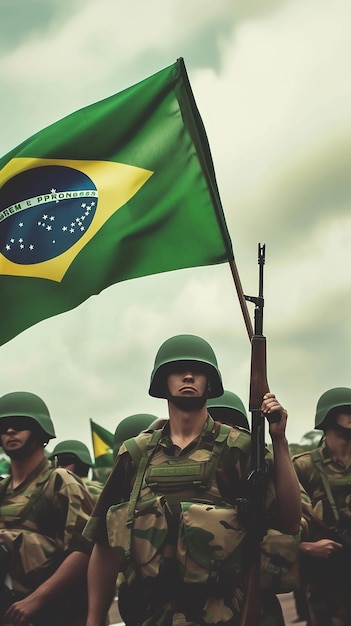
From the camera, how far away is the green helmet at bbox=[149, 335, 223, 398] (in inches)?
211

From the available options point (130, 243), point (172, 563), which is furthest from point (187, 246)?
point (172, 563)

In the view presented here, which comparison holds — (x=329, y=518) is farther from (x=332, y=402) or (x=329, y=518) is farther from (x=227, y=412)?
(x=227, y=412)

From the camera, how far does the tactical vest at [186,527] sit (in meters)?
4.84

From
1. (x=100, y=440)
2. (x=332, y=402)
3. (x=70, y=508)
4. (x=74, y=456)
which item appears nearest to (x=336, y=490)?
(x=332, y=402)

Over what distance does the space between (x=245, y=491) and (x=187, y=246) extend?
1.45 meters

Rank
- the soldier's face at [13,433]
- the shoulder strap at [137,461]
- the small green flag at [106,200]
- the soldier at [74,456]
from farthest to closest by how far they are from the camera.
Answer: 1. the soldier at [74,456]
2. the soldier's face at [13,433]
3. the small green flag at [106,200]
4. the shoulder strap at [137,461]

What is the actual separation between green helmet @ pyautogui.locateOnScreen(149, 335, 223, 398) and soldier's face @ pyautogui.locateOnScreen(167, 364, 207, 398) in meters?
0.05

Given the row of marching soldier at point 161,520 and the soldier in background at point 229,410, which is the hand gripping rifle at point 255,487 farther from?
the soldier in background at point 229,410

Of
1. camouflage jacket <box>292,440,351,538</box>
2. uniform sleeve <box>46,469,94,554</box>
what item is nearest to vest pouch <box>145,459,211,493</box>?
uniform sleeve <box>46,469,94,554</box>

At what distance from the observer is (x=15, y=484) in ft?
21.7

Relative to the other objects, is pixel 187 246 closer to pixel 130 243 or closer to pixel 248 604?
pixel 130 243

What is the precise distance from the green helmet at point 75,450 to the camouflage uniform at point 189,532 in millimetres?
5611

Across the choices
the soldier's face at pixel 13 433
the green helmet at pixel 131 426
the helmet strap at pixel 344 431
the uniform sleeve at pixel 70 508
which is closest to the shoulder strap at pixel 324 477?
the helmet strap at pixel 344 431

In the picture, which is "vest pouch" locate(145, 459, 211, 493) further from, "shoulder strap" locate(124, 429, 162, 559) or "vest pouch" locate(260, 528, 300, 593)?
"vest pouch" locate(260, 528, 300, 593)
